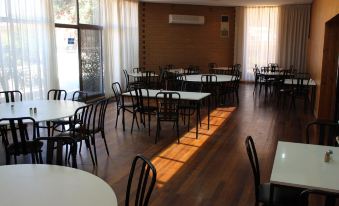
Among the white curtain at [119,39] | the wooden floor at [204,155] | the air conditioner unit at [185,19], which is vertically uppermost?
the air conditioner unit at [185,19]

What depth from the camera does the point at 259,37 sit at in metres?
12.2

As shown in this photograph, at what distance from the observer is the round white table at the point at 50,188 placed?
1.58 m

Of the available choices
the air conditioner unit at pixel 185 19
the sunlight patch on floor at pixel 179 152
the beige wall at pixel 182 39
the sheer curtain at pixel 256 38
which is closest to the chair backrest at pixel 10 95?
the sunlight patch on floor at pixel 179 152

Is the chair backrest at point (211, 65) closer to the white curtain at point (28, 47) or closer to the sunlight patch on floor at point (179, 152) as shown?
the sunlight patch on floor at point (179, 152)

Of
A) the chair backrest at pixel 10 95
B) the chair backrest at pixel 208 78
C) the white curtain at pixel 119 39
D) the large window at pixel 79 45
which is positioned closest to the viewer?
the chair backrest at pixel 10 95

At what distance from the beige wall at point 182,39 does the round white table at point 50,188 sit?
9.34 meters

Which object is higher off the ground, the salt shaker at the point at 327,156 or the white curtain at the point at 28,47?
the white curtain at the point at 28,47

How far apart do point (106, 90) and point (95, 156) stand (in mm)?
5118

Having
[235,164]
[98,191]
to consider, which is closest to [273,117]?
[235,164]

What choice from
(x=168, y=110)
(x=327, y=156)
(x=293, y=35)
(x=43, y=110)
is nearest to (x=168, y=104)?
(x=168, y=110)

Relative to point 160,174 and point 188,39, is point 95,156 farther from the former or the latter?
point 188,39

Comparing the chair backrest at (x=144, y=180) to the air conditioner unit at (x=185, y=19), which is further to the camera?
the air conditioner unit at (x=185, y=19)

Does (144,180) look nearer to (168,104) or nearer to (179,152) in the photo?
(179,152)

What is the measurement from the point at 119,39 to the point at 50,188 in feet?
26.7
